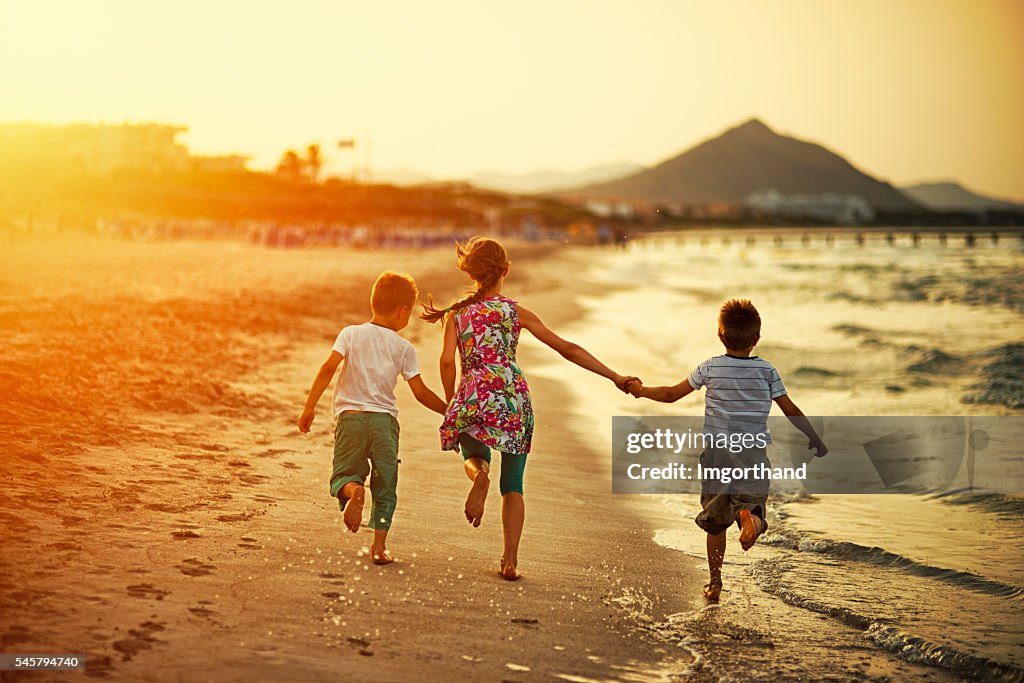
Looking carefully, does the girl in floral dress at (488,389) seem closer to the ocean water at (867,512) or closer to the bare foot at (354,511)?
the bare foot at (354,511)

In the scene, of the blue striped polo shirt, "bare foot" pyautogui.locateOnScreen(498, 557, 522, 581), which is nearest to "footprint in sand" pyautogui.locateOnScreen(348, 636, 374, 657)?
"bare foot" pyautogui.locateOnScreen(498, 557, 522, 581)

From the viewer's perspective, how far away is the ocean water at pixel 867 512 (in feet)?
15.4

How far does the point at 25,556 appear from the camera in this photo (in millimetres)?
4277

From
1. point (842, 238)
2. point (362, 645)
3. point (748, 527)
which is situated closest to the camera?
point (362, 645)

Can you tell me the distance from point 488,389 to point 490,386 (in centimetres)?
2

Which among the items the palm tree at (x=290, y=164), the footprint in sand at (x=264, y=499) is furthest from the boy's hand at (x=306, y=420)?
the palm tree at (x=290, y=164)

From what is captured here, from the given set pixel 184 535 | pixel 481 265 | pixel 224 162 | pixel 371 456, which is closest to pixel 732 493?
pixel 481 265

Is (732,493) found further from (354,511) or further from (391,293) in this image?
(391,293)

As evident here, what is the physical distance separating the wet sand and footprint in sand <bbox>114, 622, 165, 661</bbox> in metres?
0.01

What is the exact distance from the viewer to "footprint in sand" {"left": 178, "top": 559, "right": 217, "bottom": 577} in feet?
14.3

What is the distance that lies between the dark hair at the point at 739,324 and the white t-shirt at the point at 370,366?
60.9 inches

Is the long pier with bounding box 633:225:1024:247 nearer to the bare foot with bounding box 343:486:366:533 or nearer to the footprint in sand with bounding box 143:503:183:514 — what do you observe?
the footprint in sand with bounding box 143:503:183:514

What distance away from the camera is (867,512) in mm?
7359

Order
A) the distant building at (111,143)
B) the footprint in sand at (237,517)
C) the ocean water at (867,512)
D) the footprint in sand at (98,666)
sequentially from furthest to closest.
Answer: the distant building at (111,143), the footprint in sand at (237,517), the ocean water at (867,512), the footprint in sand at (98,666)
